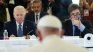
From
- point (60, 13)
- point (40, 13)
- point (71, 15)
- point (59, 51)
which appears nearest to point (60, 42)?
point (59, 51)

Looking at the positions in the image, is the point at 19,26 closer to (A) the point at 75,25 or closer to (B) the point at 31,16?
(B) the point at 31,16

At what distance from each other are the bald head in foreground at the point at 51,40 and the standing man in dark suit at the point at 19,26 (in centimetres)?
328

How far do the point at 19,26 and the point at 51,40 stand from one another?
3.57 metres

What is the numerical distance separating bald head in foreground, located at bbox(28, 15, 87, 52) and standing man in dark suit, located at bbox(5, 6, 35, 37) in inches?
129

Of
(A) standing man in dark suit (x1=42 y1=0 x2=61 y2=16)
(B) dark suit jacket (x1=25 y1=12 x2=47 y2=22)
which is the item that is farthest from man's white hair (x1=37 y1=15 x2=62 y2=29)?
(A) standing man in dark suit (x1=42 y1=0 x2=61 y2=16)

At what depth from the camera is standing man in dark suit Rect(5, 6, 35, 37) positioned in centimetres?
515

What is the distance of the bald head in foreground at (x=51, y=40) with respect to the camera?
68.1 inches

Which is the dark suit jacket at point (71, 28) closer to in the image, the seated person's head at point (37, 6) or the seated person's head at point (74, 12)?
the seated person's head at point (74, 12)

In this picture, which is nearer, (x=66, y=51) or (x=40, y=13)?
(x=66, y=51)

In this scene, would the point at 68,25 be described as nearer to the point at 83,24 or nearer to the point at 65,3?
the point at 83,24

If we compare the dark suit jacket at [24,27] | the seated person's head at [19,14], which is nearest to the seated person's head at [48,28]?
the dark suit jacket at [24,27]

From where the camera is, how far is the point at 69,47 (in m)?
1.74

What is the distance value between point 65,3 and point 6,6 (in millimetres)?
1286

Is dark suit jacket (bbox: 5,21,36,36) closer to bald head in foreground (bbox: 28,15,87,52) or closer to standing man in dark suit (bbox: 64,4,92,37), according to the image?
standing man in dark suit (bbox: 64,4,92,37)
